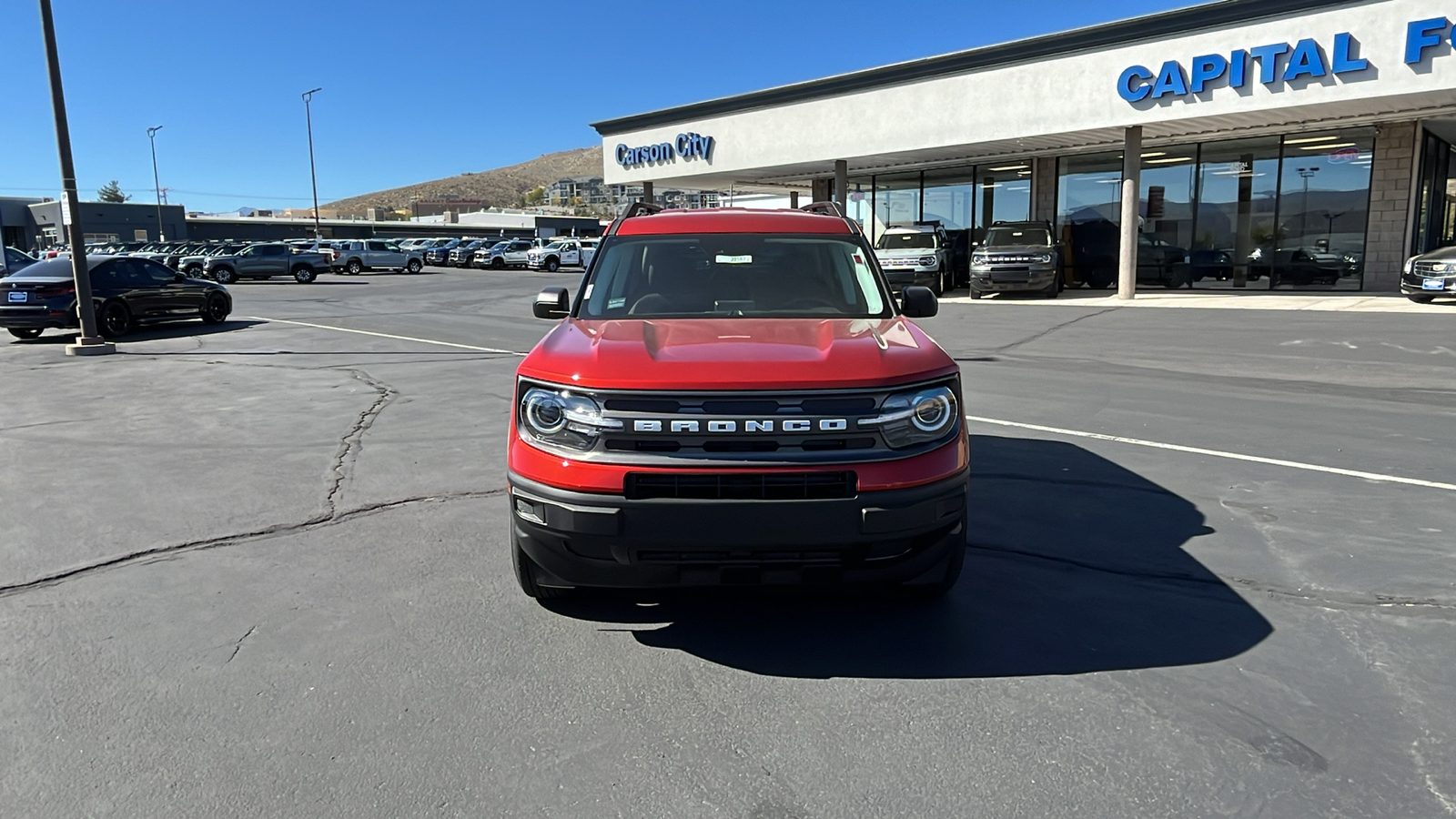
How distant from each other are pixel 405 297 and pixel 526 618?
26.4 m

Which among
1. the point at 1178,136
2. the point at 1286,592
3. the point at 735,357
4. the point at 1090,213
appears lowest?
the point at 1286,592

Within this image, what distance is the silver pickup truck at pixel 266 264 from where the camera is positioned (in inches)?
1508

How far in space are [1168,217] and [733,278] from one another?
26148 millimetres

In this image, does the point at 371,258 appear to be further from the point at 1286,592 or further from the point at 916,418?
the point at 1286,592

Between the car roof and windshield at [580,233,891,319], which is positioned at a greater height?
the car roof

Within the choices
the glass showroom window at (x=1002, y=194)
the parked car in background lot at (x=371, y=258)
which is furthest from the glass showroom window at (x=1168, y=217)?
the parked car in background lot at (x=371, y=258)

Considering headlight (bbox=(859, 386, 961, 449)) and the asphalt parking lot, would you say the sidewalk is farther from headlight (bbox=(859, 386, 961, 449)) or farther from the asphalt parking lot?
headlight (bbox=(859, 386, 961, 449))

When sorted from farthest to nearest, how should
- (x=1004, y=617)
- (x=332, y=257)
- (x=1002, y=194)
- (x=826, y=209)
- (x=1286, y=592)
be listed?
(x=332, y=257) < (x=1002, y=194) < (x=826, y=209) < (x=1286, y=592) < (x=1004, y=617)

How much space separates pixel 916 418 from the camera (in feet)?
11.4

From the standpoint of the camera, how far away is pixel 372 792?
9.08 feet

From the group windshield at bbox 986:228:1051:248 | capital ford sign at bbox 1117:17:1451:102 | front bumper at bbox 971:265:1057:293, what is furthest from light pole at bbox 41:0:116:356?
capital ford sign at bbox 1117:17:1451:102

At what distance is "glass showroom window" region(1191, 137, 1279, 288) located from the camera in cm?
2505

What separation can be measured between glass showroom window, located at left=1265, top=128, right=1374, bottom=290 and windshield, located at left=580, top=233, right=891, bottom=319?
24554 millimetres

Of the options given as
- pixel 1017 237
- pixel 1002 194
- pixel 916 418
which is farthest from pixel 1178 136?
pixel 916 418
